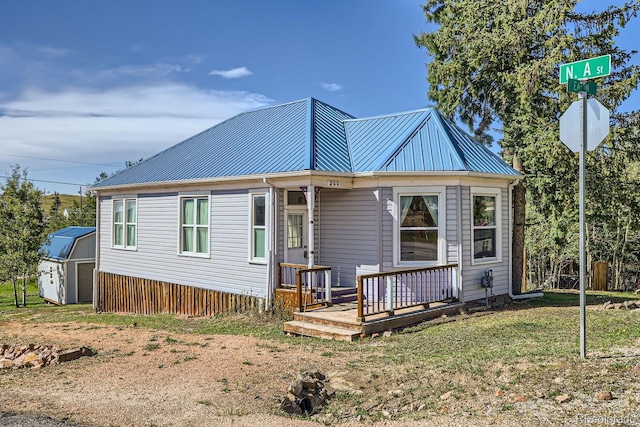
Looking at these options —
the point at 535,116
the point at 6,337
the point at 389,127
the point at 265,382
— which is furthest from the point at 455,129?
the point at 6,337

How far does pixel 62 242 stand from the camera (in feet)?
82.9

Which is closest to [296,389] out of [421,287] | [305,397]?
[305,397]

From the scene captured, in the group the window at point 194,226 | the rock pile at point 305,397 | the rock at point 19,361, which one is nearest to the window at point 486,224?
the rock pile at point 305,397

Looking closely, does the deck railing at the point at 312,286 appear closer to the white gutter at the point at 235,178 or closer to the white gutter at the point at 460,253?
the white gutter at the point at 235,178

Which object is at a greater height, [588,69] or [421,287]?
[588,69]

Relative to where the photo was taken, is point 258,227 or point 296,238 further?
point 296,238

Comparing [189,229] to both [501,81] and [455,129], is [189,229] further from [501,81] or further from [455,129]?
[501,81]

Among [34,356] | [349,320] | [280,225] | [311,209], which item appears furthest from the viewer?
[280,225]

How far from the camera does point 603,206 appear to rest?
16.9 metres

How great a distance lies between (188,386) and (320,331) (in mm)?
3784

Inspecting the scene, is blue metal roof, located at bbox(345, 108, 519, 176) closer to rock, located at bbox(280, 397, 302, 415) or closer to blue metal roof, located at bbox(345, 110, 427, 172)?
blue metal roof, located at bbox(345, 110, 427, 172)

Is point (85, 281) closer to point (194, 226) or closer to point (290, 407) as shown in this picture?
point (194, 226)

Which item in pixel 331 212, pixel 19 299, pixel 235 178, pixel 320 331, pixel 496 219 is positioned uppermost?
pixel 235 178

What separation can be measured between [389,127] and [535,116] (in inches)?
198
